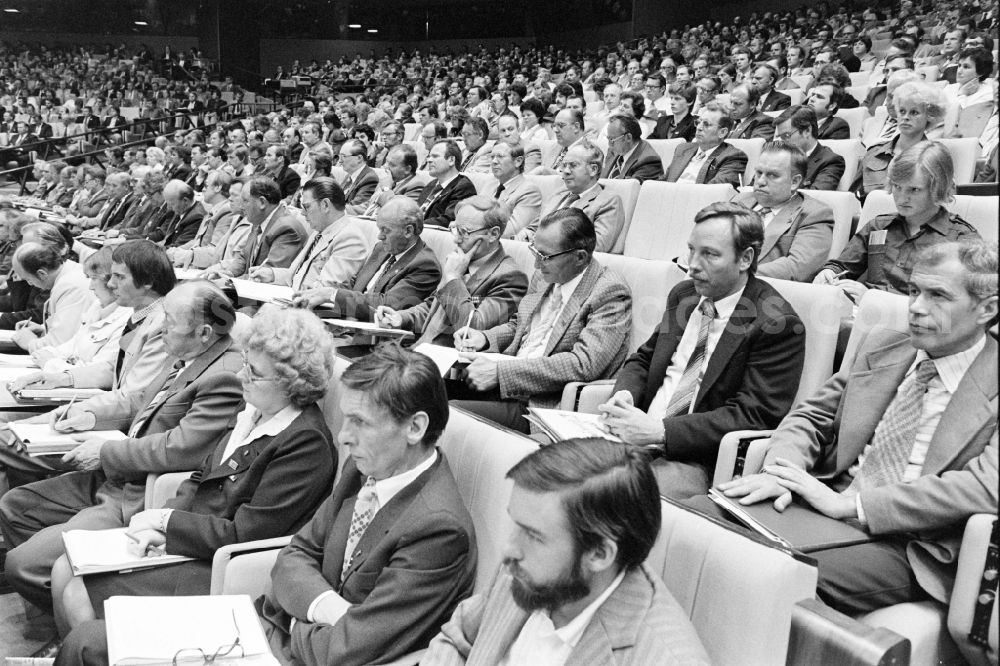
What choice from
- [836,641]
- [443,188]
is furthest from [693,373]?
[443,188]

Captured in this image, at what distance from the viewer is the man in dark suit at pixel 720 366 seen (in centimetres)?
221

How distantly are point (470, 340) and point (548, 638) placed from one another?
6.46 ft

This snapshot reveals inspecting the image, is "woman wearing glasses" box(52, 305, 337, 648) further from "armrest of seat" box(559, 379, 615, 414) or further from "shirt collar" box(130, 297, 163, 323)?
"shirt collar" box(130, 297, 163, 323)

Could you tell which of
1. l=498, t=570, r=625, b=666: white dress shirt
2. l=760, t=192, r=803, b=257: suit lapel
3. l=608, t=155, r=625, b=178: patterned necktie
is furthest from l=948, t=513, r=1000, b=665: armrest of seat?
l=608, t=155, r=625, b=178: patterned necktie

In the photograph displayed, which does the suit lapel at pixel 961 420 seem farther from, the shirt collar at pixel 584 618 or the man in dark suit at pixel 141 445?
the man in dark suit at pixel 141 445

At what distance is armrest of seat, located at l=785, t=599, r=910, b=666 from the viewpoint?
1143 mm

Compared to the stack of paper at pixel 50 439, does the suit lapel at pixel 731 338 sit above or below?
above

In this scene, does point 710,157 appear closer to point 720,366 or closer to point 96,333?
point 720,366

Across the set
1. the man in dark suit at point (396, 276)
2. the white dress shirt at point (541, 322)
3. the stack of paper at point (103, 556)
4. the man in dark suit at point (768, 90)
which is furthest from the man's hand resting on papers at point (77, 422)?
the man in dark suit at point (768, 90)

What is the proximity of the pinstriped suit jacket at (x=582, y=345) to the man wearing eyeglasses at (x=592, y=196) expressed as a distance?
1.09 m

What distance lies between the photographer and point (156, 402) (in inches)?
105

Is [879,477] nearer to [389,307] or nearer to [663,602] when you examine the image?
[663,602]

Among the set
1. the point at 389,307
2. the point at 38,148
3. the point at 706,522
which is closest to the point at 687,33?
the point at 38,148

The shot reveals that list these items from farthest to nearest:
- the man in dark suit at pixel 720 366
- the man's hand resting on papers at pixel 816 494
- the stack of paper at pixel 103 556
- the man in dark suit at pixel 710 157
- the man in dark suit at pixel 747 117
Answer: the man in dark suit at pixel 747 117 < the man in dark suit at pixel 710 157 < the man in dark suit at pixel 720 366 < the stack of paper at pixel 103 556 < the man's hand resting on papers at pixel 816 494
